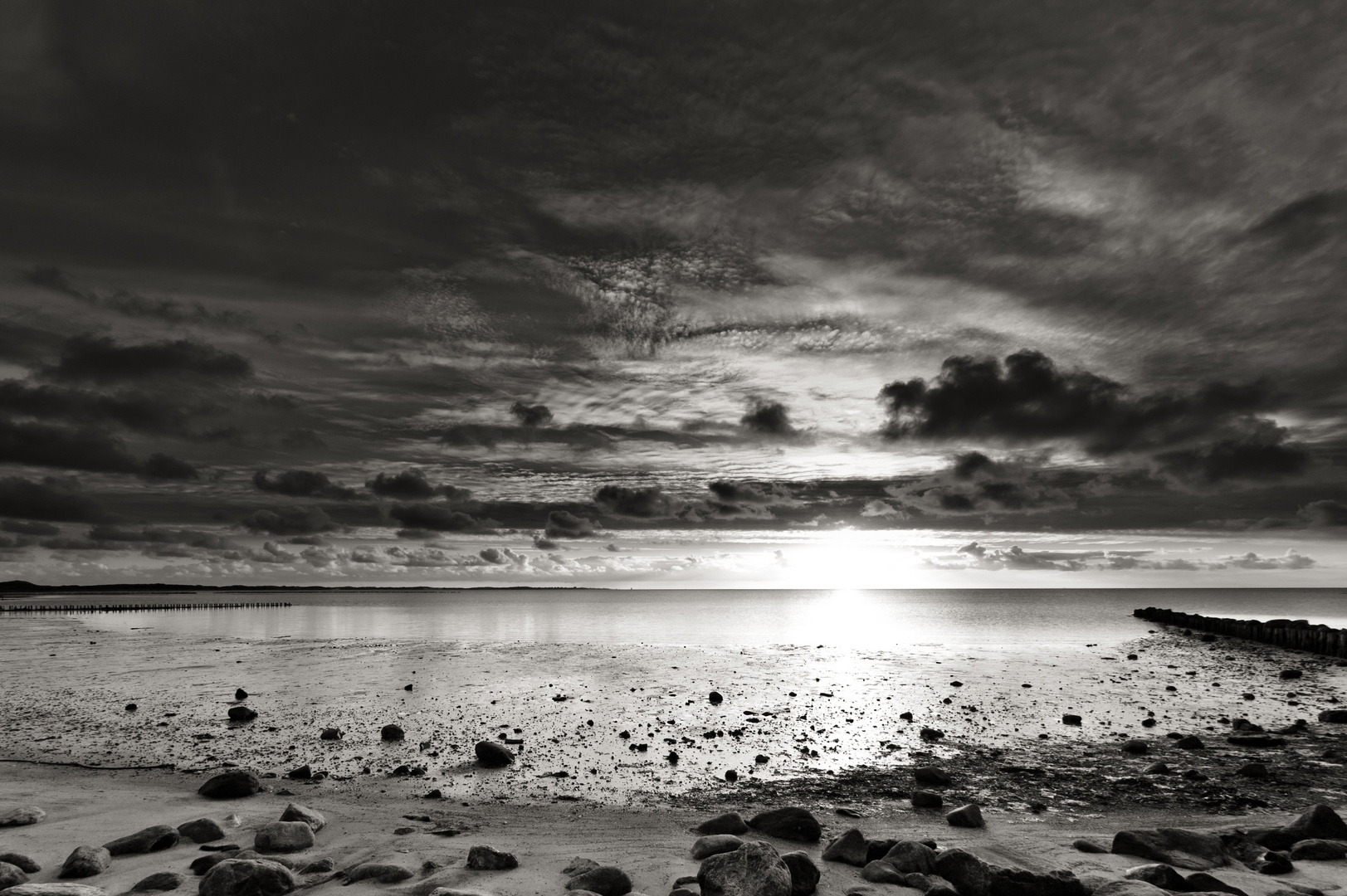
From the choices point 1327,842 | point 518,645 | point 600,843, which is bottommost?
point 518,645

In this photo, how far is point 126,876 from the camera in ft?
32.8

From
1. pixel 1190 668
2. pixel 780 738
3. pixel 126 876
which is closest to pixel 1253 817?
pixel 780 738

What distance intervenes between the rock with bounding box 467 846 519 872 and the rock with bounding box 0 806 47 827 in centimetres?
832

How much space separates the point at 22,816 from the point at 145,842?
3.42 metres

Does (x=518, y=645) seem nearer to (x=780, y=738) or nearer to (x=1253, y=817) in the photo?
(x=780, y=738)

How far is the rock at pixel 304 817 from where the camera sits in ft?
41.2

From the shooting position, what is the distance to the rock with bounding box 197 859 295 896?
30.4ft

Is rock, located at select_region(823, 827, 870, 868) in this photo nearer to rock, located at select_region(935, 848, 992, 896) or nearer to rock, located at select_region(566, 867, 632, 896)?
rock, located at select_region(935, 848, 992, 896)

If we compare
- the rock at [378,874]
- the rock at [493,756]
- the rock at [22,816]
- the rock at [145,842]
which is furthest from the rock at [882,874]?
the rock at [22,816]

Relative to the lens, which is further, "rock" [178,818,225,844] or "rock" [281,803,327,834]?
"rock" [281,803,327,834]

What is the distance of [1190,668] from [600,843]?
40.7 m

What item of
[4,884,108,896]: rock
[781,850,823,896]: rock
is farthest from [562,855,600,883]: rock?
[4,884,108,896]: rock

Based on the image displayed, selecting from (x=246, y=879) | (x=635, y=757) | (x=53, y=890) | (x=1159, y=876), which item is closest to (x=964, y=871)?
(x=1159, y=876)

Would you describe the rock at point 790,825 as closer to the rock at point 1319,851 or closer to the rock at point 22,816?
the rock at point 1319,851
